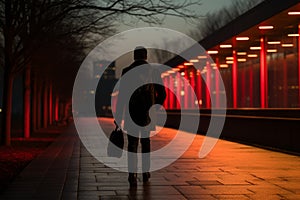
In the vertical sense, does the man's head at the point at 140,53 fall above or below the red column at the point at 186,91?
below

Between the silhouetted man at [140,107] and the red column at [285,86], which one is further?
the red column at [285,86]

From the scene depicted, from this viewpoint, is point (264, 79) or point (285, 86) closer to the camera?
point (285, 86)

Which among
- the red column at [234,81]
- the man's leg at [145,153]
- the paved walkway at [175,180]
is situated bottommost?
the paved walkway at [175,180]

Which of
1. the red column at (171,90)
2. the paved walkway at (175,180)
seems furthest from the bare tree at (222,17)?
the paved walkway at (175,180)

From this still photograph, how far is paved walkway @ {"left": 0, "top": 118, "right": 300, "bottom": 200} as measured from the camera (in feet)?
28.6

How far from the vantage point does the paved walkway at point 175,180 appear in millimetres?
8717

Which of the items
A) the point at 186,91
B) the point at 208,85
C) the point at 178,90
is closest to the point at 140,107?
the point at 208,85

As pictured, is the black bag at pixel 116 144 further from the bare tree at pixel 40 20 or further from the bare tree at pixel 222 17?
the bare tree at pixel 222 17

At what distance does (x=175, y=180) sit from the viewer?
10570mm

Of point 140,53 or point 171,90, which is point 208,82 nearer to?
point 171,90

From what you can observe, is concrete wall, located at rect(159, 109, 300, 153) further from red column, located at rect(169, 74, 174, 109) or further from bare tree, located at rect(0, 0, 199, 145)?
red column, located at rect(169, 74, 174, 109)

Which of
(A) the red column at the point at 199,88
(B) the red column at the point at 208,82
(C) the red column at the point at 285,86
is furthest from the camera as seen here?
(A) the red column at the point at 199,88

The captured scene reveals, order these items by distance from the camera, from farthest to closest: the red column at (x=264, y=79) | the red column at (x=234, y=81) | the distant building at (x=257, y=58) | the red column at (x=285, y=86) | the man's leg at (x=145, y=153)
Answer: the red column at (x=234, y=81) < the red column at (x=264, y=79) < the red column at (x=285, y=86) < the distant building at (x=257, y=58) < the man's leg at (x=145, y=153)

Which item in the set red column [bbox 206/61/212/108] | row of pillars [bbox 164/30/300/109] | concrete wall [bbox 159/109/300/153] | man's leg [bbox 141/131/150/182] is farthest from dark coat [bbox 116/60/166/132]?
red column [bbox 206/61/212/108]
